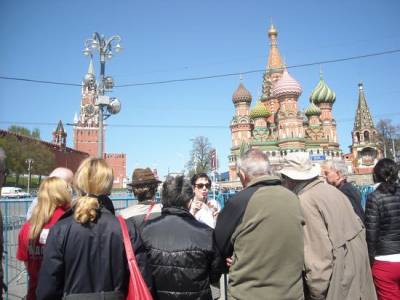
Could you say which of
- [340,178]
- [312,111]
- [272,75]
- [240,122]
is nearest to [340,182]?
[340,178]

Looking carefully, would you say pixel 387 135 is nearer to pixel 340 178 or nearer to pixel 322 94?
pixel 322 94

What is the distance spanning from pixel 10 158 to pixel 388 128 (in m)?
→ 56.5

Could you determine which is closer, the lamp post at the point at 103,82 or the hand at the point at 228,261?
the hand at the point at 228,261

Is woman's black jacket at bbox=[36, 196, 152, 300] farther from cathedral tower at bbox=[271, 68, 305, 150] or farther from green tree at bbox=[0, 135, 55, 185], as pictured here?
cathedral tower at bbox=[271, 68, 305, 150]

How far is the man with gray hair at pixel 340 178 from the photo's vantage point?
14.0ft

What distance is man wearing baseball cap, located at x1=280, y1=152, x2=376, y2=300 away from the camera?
2777mm

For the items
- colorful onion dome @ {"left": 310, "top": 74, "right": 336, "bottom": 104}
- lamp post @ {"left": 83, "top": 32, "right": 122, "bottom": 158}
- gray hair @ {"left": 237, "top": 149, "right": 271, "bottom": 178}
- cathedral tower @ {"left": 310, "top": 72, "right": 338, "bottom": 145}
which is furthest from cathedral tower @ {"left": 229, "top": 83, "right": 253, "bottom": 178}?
gray hair @ {"left": 237, "top": 149, "right": 271, "bottom": 178}

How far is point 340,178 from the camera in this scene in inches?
178

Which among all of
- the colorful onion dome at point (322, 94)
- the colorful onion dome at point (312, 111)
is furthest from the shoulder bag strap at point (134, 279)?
the colorful onion dome at point (322, 94)

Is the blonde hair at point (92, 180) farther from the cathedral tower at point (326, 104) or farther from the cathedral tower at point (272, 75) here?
the cathedral tower at point (326, 104)

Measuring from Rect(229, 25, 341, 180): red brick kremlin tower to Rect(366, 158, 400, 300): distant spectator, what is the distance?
149 feet

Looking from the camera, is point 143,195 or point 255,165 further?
point 143,195

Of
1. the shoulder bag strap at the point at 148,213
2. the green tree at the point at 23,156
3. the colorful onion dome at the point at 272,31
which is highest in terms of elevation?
the colorful onion dome at the point at 272,31

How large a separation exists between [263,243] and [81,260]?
1.26 m
